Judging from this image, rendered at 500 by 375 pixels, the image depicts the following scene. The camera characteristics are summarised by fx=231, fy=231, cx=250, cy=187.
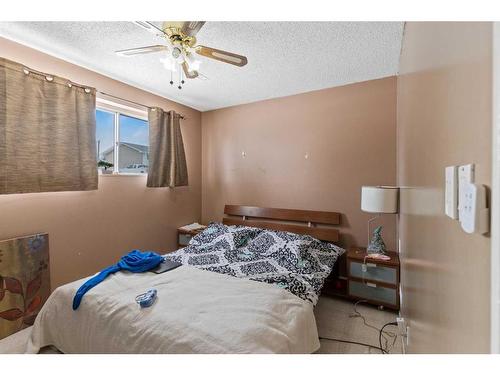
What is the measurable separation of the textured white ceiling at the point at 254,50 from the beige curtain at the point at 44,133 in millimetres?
330

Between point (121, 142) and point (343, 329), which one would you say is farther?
point (121, 142)

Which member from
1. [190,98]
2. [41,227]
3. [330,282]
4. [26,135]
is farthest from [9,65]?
[330,282]

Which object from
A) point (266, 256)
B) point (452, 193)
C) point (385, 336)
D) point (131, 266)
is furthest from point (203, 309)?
point (385, 336)

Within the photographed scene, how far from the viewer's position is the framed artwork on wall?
1910mm

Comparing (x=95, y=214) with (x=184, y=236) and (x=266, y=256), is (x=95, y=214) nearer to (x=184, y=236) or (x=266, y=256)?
(x=184, y=236)

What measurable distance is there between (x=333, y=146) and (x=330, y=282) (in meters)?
1.67

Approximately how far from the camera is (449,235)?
1.94 ft

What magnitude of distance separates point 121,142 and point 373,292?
337 centimetres

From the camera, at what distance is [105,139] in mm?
2770

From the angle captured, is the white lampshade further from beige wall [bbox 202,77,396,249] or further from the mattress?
the mattress

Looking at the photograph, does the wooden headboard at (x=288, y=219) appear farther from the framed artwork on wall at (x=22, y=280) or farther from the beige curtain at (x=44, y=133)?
the framed artwork on wall at (x=22, y=280)

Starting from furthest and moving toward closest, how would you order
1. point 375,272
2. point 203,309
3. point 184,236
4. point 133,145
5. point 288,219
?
point 184,236
point 288,219
point 133,145
point 375,272
point 203,309

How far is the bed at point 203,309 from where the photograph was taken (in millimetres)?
1261

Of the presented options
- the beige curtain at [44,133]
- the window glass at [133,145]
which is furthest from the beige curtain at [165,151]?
the beige curtain at [44,133]
